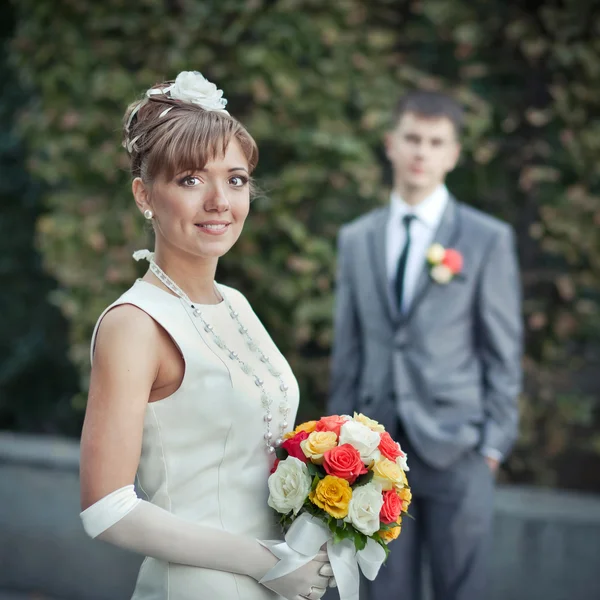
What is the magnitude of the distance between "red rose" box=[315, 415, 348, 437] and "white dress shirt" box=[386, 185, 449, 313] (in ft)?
5.36

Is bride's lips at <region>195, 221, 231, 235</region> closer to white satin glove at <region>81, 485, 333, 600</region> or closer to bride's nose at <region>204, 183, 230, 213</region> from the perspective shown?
bride's nose at <region>204, 183, 230, 213</region>

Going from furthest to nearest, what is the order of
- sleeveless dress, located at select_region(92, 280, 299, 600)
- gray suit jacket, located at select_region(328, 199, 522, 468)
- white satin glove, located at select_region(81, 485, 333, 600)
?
gray suit jacket, located at select_region(328, 199, 522, 468), sleeveless dress, located at select_region(92, 280, 299, 600), white satin glove, located at select_region(81, 485, 333, 600)

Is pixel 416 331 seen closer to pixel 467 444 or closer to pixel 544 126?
pixel 467 444

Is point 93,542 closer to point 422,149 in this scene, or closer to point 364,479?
point 422,149

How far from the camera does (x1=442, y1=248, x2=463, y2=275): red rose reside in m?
3.65

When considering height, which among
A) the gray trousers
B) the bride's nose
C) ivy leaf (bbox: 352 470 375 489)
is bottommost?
the gray trousers

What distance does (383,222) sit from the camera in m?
3.88

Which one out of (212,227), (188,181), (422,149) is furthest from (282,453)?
(422,149)

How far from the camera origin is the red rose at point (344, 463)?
2.05m

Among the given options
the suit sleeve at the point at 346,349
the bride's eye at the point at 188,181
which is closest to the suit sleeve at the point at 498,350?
the suit sleeve at the point at 346,349

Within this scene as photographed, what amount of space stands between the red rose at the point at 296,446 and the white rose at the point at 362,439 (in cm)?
9

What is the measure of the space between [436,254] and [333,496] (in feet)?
5.99

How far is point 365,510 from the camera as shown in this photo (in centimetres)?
203

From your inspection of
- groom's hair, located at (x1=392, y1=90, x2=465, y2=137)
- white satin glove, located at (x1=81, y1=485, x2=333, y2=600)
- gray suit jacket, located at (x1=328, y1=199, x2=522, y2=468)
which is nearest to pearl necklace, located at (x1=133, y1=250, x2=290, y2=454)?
white satin glove, located at (x1=81, y1=485, x2=333, y2=600)
